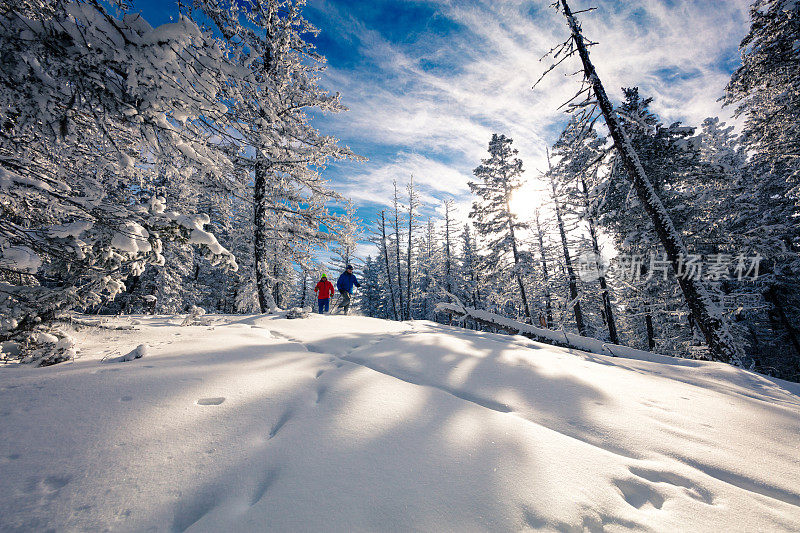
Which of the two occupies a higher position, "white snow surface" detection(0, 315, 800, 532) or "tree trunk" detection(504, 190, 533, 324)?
"tree trunk" detection(504, 190, 533, 324)

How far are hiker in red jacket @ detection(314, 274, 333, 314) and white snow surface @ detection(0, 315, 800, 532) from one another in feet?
24.7

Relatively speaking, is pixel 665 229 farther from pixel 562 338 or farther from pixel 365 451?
pixel 365 451

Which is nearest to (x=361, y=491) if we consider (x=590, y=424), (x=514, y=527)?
(x=514, y=527)

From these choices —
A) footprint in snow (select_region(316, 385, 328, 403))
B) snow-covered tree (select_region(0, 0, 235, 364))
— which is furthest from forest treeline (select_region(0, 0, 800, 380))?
footprint in snow (select_region(316, 385, 328, 403))

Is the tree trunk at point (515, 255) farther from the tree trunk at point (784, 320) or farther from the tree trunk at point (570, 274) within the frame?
→ the tree trunk at point (784, 320)

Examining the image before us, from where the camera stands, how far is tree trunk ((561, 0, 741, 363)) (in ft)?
20.3

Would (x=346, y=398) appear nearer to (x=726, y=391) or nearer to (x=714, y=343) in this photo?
(x=726, y=391)

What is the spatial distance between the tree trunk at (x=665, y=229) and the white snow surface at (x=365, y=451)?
4787 millimetres

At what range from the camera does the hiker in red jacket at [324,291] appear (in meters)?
10.2

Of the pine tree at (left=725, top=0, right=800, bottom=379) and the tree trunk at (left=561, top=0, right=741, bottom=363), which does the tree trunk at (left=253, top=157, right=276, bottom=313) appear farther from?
the pine tree at (left=725, top=0, right=800, bottom=379)

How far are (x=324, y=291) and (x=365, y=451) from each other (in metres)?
9.38

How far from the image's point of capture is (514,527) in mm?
1085

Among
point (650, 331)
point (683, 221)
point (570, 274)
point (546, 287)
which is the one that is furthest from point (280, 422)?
point (650, 331)

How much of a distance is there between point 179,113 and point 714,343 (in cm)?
1021
